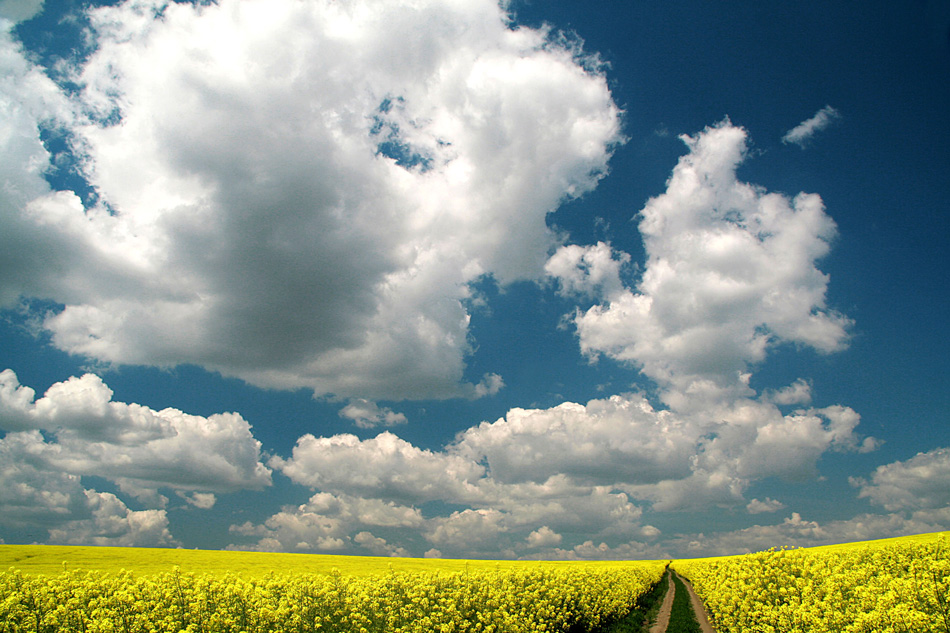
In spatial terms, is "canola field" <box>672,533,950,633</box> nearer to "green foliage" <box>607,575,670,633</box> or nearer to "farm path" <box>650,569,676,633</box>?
"green foliage" <box>607,575,670,633</box>

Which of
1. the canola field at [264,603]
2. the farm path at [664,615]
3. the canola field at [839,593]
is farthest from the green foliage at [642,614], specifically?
the canola field at [264,603]

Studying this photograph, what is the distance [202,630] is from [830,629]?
21137mm

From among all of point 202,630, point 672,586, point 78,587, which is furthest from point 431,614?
point 672,586

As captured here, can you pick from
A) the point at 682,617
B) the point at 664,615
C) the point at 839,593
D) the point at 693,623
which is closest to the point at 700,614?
the point at 664,615

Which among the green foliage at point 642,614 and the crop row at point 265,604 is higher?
the crop row at point 265,604

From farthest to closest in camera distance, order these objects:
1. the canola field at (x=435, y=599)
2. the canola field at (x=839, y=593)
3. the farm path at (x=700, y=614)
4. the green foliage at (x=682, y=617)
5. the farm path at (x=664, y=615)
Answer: the farm path at (x=664, y=615) → the farm path at (x=700, y=614) → the green foliage at (x=682, y=617) → the canola field at (x=435, y=599) → the canola field at (x=839, y=593)

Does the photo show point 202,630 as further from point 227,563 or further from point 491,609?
point 227,563

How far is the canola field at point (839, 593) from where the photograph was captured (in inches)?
512

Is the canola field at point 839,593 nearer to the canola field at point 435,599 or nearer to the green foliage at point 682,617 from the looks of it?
the canola field at point 435,599

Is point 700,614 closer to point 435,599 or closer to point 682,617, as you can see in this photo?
point 682,617

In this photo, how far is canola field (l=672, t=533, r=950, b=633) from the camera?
42.7 ft

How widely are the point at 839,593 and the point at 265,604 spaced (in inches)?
816

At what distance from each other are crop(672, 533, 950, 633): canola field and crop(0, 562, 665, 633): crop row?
31.9ft

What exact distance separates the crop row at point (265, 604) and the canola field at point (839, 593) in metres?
9.72
